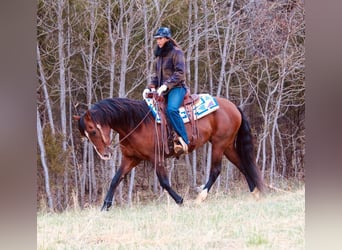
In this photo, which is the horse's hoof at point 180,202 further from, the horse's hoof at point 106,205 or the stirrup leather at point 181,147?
the horse's hoof at point 106,205

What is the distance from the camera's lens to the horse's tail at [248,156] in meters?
3.73

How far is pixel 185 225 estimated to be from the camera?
3.58 metres

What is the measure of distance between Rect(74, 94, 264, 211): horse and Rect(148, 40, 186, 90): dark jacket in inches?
7.3

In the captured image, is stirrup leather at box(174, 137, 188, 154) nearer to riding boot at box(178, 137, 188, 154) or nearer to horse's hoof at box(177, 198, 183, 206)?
riding boot at box(178, 137, 188, 154)

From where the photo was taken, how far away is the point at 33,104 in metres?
3.37

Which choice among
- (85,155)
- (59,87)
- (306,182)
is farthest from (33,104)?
(306,182)

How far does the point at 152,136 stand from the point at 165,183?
0.31m

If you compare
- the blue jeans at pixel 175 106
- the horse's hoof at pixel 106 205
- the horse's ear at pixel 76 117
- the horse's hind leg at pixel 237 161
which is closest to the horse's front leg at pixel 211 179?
the horse's hind leg at pixel 237 161

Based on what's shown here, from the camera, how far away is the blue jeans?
3641 mm

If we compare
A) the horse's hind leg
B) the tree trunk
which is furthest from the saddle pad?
the tree trunk

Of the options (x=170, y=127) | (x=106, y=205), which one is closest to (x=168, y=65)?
(x=170, y=127)

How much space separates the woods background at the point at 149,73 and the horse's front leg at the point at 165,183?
0.13ft
